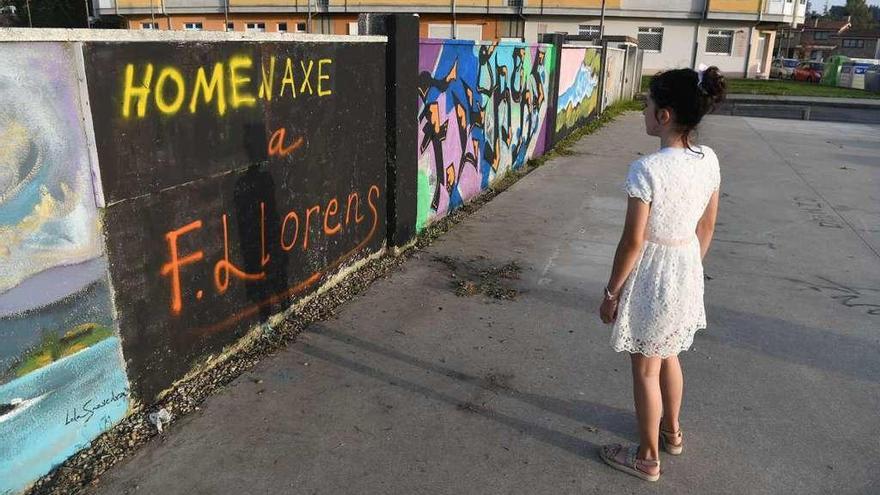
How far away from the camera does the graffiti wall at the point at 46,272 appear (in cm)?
248

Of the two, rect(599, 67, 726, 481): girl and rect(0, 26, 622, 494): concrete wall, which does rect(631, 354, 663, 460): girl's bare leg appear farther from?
rect(0, 26, 622, 494): concrete wall

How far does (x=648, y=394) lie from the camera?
2830 millimetres

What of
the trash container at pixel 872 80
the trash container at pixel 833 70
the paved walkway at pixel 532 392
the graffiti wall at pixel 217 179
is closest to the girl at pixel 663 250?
the paved walkway at pixel 532 392

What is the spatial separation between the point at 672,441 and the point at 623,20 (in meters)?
40.3

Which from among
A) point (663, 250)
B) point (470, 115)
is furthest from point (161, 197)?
point (470, 115)

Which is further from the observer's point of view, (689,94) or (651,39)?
(651,39)

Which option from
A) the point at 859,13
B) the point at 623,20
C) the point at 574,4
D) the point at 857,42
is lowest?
the point at 857,42

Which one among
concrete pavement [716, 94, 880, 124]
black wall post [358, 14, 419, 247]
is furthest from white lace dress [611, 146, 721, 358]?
concrete pavement [716, 94, 880, 124]

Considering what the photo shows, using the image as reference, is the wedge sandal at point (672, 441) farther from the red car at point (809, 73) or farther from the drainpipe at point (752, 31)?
the red car at point (809, 73)

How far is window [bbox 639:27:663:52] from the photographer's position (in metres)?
39.4

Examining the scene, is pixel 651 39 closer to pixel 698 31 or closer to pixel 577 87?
pixel 698 31
